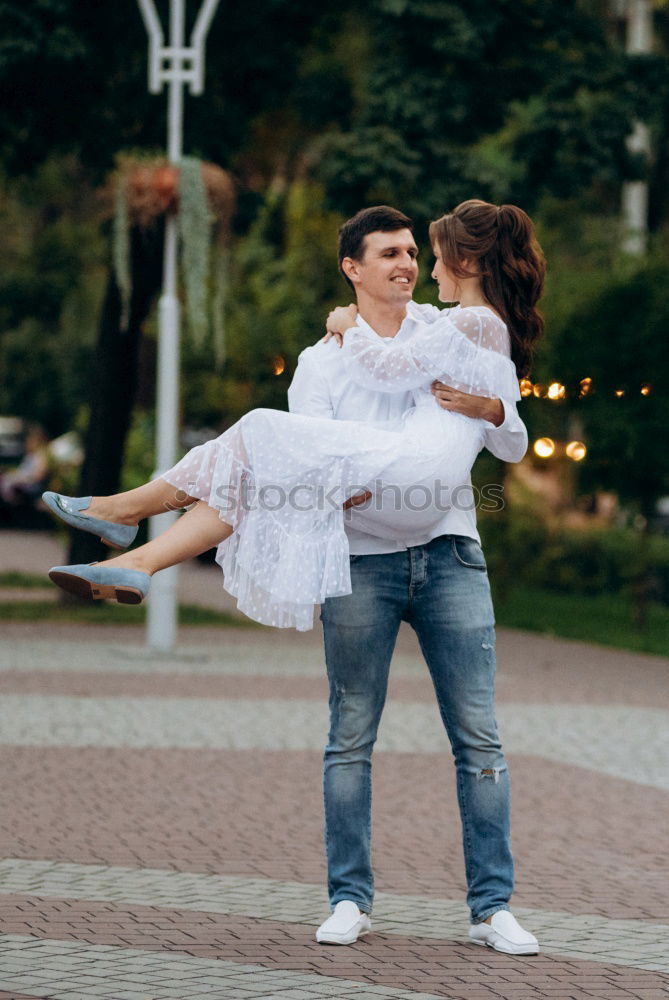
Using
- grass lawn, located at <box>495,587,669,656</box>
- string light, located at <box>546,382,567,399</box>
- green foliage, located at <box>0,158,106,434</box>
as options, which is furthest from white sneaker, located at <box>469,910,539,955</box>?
green foliage, located at <box>0,158,106,434</box>

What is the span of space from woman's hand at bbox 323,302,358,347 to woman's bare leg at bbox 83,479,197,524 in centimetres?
64

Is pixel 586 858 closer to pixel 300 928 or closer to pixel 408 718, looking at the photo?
pixel 300 928

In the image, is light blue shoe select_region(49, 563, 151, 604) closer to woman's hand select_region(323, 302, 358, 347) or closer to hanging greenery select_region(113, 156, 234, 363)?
woman's hand select_region(323, 302, 358, 347)

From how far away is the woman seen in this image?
4469 mm

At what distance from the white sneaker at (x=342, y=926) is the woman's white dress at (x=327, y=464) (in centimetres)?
83

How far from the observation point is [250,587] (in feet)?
15.1

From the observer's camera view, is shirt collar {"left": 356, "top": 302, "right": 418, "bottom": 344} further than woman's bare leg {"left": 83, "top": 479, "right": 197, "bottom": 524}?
Yes

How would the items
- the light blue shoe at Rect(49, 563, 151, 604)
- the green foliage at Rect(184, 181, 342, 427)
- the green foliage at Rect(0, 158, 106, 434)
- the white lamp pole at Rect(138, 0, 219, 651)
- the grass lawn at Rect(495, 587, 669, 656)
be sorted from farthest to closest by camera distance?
the green foliage at Rect(0, 158, 106, 434)
the green foliage at Rect(184, 181, 342, 427)
the grass lawn at Rect(495, 587, 669, 656)
the white lamp pole at Rect(138, 0, 219, 651)
the light blue shoe at Rect(49, 563, 151, 604)

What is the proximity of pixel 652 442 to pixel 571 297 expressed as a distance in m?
1.83

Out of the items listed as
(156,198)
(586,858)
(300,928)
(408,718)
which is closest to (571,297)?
(156,198)

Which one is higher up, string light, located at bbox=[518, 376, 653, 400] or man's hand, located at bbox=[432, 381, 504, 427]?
string light, located at bbox=[518, 376, 653, 400]

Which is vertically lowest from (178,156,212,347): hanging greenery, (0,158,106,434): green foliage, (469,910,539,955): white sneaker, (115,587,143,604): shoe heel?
(469,910,539,955): white sneaker

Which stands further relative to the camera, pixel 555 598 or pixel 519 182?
pixel 555 598

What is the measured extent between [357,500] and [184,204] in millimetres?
9149
